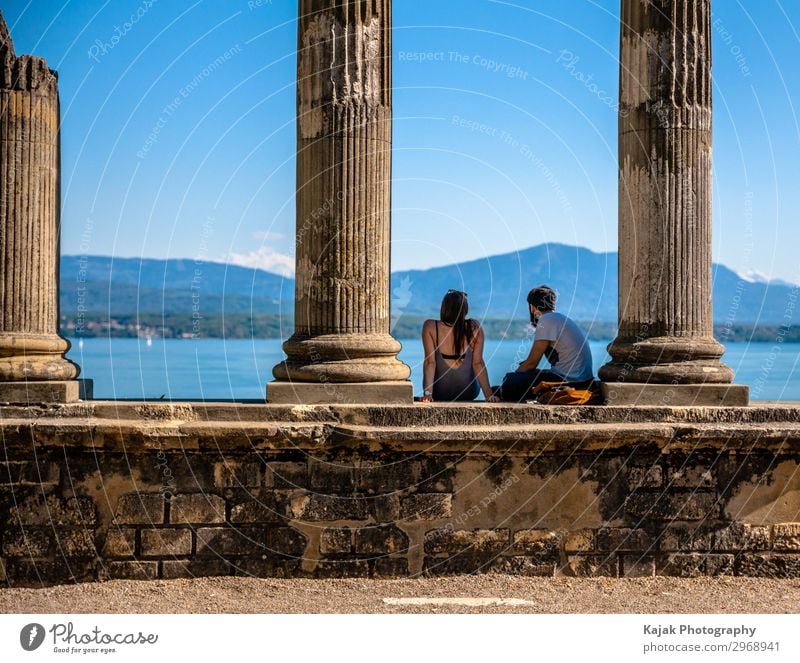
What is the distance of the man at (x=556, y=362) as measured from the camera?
11.6 metres

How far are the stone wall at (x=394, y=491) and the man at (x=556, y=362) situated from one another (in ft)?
2.98

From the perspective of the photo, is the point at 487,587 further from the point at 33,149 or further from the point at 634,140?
the point at 33,149

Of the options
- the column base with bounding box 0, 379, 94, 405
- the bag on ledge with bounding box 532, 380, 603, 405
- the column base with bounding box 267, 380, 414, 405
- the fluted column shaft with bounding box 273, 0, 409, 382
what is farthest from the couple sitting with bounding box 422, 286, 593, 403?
the column base with bounding box 0, 379, 94, 405

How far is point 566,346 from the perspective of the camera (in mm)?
11656

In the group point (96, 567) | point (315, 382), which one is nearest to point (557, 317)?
point (315, 382)

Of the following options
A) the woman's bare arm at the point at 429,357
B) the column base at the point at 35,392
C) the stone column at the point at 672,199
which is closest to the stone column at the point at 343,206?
the woman's bare arm at the point at 429,357

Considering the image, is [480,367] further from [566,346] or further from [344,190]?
[344,190]

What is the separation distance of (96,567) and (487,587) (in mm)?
3403

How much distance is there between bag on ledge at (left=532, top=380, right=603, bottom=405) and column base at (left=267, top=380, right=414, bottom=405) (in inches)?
52.9

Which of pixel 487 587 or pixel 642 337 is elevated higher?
pixel 642 337

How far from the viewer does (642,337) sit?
1138cm

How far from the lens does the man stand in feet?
38.1

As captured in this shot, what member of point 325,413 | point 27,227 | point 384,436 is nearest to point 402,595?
point 384,436

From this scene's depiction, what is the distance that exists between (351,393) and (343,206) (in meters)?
1.72
